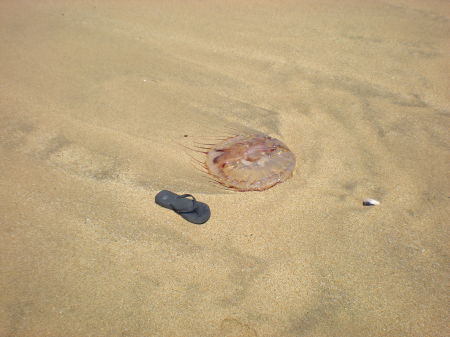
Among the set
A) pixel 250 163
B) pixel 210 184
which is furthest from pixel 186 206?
pixel 250 163

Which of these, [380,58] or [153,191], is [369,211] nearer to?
[153,191]

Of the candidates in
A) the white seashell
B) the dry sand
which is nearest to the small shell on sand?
the dry sand

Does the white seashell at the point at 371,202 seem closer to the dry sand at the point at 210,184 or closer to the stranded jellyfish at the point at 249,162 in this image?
the dry sand at the point at 210,184

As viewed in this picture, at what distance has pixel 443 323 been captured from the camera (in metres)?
2.13

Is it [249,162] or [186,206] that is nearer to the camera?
[186,206]

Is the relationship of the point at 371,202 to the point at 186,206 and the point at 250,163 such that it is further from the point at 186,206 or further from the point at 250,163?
the point at 186,206

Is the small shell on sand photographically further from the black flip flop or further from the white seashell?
the white seashell

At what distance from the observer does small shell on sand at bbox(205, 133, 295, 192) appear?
3035 mm

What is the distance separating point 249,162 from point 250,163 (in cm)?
1

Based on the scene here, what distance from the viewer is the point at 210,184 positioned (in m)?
2.96

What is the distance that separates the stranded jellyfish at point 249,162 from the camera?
3.04 meters

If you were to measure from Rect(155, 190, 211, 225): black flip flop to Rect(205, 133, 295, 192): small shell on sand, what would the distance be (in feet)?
1.34

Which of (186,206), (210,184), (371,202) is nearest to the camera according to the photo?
(186,206)

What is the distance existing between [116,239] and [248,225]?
866 mm
